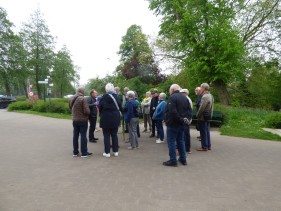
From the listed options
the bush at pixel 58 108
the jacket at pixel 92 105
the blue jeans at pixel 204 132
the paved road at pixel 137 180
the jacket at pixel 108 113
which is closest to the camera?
the paved road at pixel 137 180

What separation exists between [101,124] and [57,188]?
2.46 meters

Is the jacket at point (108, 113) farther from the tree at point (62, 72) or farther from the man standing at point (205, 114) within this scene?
the tree at point (62, 72)

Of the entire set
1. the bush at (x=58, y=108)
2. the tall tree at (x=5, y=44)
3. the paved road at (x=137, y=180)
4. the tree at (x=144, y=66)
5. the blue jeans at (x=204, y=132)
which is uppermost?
the tall tree at (x=5, y=44)

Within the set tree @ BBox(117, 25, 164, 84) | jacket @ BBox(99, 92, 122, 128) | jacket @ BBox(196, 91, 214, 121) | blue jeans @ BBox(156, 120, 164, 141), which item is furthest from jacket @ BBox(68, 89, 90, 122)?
tree @ BBox(117, 25, 164, 84)

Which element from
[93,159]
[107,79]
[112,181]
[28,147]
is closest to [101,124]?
[93,159]

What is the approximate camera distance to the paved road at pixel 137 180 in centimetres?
402

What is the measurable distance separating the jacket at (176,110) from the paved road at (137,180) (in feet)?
3.38

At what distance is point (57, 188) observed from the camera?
460 centimetres

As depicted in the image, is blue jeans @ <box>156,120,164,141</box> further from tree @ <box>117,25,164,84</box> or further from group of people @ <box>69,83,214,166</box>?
tree @ <box>117,25,164,84</box>

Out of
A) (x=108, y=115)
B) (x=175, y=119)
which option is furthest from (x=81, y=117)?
(x=175, y=119)

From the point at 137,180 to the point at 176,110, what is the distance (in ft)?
6.05

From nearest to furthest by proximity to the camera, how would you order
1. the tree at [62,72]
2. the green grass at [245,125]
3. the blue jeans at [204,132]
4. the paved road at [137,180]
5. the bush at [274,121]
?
the paved road at [137,180] < the blue jeans at [204,132] < the green grass at [245,125] < the bush at [274,121] < the tree at [62,72]

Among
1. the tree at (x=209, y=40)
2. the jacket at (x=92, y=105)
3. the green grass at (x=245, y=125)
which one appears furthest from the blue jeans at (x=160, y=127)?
the tree at (x=209, y=40)

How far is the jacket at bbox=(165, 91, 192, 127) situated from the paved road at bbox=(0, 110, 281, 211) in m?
1.03
